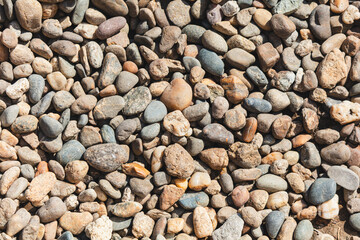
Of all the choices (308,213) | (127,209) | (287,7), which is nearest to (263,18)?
(287,7)

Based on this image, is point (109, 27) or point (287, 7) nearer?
point (109, 27)

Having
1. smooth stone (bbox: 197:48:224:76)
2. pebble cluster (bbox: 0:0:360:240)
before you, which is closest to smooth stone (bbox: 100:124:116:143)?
pebble cluster (bbox: 0:0:360:240)

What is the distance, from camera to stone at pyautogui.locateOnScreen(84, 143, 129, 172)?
80.6 inches

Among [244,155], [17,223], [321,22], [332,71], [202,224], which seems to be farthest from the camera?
[321,22]

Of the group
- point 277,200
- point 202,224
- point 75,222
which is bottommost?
point 75,222

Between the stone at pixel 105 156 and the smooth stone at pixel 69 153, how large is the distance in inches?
2.1

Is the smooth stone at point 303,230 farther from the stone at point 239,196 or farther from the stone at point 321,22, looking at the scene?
the stone at point 321,22

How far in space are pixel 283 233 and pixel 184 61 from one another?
118cm

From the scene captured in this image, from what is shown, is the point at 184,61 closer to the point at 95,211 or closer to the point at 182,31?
the point at 182,31

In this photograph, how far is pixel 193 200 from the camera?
207cm

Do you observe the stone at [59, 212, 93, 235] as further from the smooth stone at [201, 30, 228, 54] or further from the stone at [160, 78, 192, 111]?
the smooth stone at [201, 30, 228, 54]

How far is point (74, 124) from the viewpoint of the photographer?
214cm

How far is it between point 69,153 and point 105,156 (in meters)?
0.22

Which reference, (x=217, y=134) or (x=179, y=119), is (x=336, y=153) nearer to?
(x=217, y=134)
